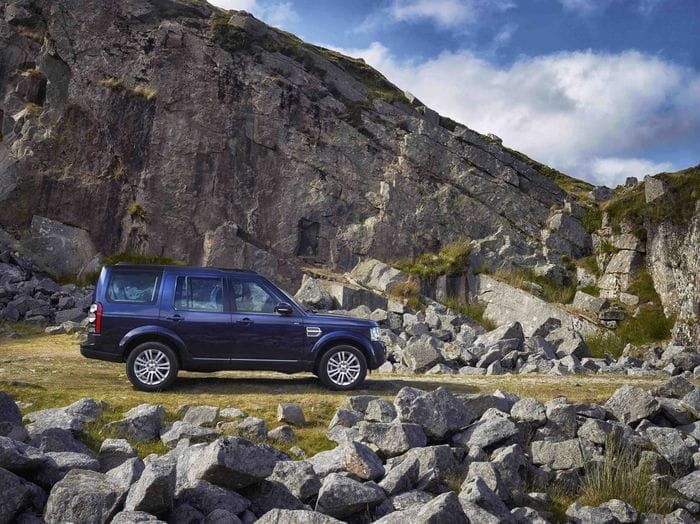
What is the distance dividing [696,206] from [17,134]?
29856mm

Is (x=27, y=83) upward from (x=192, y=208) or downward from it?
upward

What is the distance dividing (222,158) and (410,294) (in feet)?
36.2

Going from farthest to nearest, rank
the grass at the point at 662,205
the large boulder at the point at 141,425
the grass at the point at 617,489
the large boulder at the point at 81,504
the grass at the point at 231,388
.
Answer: the grass at the point at 662,205 → the grass at the point at 231,388 → the large boulder at the point at 141,425 → the grass at the point at 617,489 → the large boulder at the point at 81,504

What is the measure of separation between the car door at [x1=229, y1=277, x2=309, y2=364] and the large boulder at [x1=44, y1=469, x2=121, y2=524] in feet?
19.7

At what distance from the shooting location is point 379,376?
14602 mm

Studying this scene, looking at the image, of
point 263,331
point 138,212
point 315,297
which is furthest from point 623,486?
point 138,212

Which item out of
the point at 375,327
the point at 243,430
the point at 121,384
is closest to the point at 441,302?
the point at 375,327

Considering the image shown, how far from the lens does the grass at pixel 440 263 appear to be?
1102 inches

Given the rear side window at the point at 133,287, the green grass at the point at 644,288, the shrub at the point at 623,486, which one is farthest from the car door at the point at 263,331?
the green grass at the point at 644,288

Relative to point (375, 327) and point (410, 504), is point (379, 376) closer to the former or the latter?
point (375, 327)

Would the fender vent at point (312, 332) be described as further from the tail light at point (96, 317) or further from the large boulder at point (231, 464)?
the large boulder at point (231, 464)

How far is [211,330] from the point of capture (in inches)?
455

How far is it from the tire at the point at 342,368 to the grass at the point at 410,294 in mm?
13844

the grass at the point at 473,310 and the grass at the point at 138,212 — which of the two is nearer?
the grass at the point at 473,310
